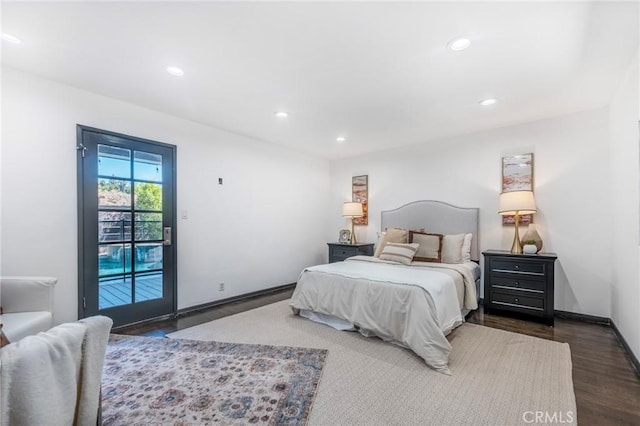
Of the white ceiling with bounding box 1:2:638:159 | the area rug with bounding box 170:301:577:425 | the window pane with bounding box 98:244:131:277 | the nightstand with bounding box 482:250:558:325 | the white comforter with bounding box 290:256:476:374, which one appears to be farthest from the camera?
the nightstand with bounding box 482:250:558:325

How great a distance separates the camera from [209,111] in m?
3.46

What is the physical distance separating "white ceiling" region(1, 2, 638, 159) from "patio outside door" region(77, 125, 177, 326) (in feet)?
2.08

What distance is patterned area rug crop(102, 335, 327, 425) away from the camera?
170cm

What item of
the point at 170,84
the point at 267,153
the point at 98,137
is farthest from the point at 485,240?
the point at 98,137

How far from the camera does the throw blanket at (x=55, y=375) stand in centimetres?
96

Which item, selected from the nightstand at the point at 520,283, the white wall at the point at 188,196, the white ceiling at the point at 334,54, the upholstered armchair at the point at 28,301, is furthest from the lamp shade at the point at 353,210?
the upholstered armchair at the point at 28,301

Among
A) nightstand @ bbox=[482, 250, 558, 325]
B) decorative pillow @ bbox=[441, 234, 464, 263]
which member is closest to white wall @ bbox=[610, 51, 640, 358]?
nightstand @ bbox=[482, 250, 558, 325]

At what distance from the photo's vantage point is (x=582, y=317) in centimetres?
335

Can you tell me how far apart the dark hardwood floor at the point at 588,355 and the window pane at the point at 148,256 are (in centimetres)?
64

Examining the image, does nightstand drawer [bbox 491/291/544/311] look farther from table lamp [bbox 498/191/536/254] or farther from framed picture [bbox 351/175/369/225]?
framed picture [bbox 351/175/369/225]

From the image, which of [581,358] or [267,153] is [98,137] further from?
[581,358]

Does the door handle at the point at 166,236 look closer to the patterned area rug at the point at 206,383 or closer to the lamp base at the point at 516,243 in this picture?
the patterned area rug at the point at 206,383

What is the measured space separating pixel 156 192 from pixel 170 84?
131cm

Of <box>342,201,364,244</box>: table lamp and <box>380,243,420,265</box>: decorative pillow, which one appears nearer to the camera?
<box>380,243,420,265</box>: decorative pillow
